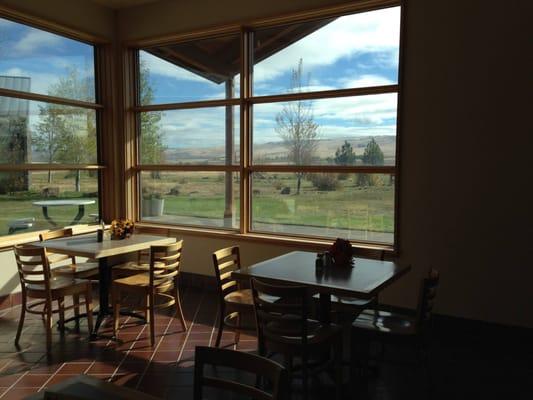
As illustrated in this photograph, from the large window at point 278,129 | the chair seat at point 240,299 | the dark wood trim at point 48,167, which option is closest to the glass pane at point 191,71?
the large window at point 278,129

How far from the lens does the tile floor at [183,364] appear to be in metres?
3.02

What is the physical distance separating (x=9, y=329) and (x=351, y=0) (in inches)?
176

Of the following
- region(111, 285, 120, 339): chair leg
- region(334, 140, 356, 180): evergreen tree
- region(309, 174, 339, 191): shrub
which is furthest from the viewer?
region(309, 174, 339, 191): shrub

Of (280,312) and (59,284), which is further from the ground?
(280,312)

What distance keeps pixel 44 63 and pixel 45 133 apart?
0.80m

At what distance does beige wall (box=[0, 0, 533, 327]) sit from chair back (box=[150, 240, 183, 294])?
6.78 ft

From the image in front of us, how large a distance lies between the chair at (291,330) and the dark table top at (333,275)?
19cm

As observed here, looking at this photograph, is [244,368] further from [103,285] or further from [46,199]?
[46,199]

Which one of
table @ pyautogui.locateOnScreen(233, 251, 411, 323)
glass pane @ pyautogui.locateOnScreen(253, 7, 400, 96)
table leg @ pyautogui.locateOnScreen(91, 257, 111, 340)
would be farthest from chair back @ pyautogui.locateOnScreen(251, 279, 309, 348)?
glass pane @ pyautogui.locateOnScreen(253, 7, 400, 96)

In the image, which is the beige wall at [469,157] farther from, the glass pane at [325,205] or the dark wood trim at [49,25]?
the dark wood trim at [49,25]

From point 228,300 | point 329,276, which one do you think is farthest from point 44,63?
point 329,276

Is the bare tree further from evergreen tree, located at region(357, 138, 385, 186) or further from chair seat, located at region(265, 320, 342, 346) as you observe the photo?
chair seat, located at region(265, 320, 342, 346)

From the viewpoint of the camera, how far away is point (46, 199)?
17.4 feet

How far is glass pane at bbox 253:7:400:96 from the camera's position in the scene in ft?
14.5
